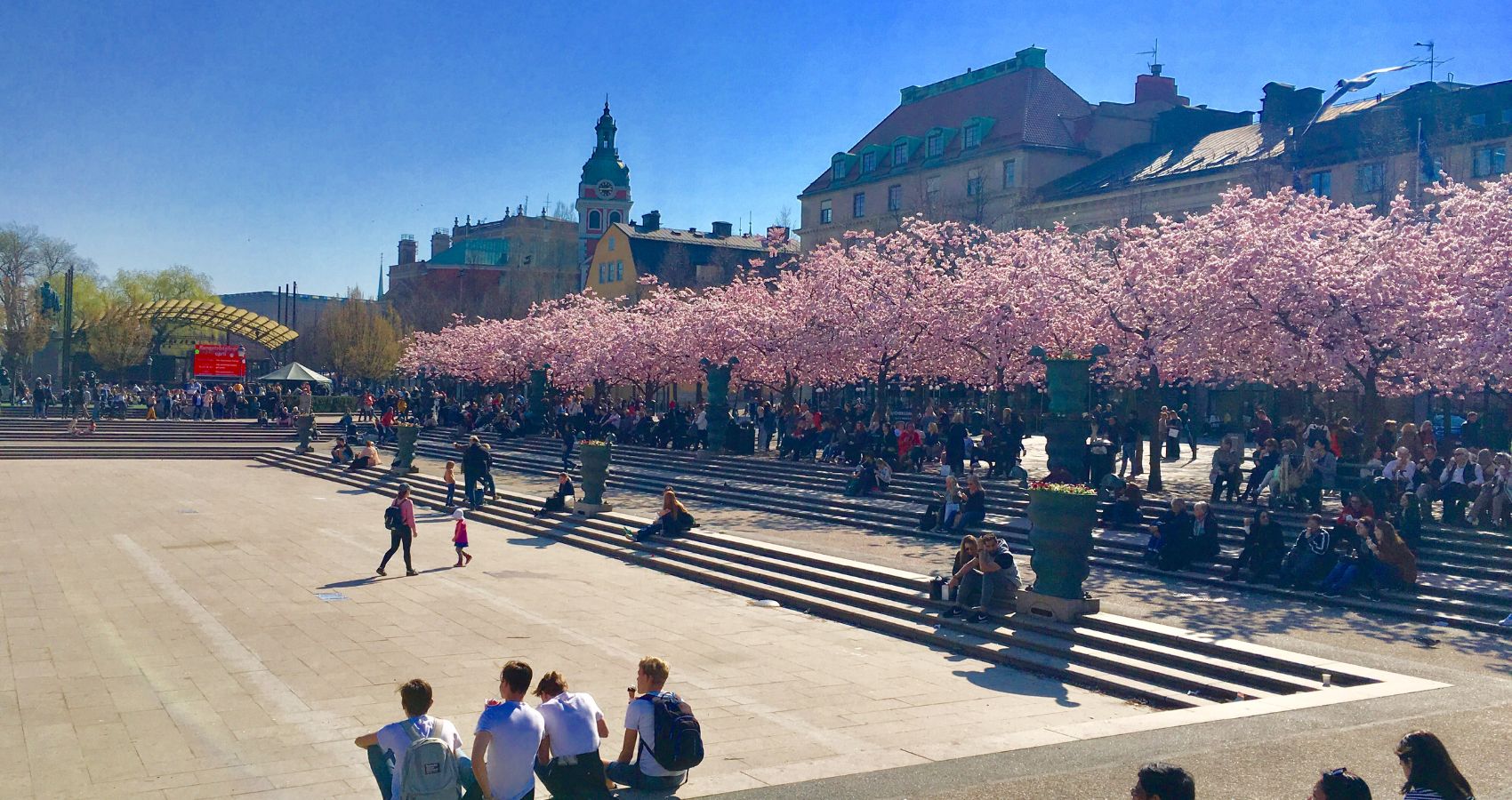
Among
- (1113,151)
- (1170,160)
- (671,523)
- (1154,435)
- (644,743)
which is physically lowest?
(644,743)

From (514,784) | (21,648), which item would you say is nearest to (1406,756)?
(514,784)

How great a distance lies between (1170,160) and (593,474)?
34110 mm

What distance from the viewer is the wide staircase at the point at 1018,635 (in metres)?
11.3

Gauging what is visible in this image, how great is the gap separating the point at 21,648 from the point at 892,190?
172 feet

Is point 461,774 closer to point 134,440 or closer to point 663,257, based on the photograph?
point 134,440

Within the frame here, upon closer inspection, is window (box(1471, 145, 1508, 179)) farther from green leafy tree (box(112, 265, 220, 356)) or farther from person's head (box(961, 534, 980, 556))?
green leafy tree (box(112, 265, 220, 356))

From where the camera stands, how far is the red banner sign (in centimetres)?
5750

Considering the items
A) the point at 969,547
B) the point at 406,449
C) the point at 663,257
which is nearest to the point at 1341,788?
the point at 969,547

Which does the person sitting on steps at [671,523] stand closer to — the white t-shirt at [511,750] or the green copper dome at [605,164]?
the white t-shirt at [511,750]

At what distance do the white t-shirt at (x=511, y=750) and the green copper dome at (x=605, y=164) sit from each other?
3696 inches

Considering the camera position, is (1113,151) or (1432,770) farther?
(1113,151)

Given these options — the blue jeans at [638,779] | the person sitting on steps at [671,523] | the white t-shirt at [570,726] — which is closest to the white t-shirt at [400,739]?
the white t-shirt at [570,726]

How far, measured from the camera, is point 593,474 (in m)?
24.2

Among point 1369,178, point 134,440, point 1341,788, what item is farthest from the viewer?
point 134,440
